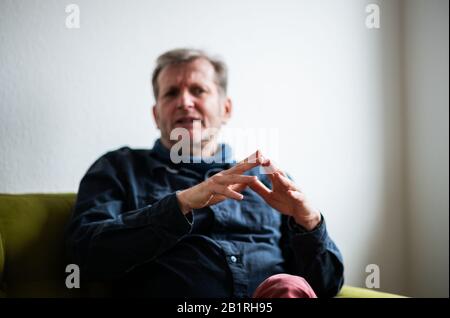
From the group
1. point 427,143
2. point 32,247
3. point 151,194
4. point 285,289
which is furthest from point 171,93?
point 427,143

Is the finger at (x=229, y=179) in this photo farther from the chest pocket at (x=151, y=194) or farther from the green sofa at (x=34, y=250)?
the green sofa at (x=34, y=250)

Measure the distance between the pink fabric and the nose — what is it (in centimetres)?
70

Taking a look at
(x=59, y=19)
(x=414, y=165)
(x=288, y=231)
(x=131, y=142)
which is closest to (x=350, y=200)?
(x=414, y=165)

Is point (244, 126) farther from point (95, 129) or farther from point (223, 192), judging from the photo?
point (223, 192)

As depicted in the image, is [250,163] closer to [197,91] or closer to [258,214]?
[258,214]

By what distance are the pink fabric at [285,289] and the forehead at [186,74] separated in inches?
30.3

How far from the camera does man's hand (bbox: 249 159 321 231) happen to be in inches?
48.0

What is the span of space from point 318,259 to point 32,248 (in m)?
0.69

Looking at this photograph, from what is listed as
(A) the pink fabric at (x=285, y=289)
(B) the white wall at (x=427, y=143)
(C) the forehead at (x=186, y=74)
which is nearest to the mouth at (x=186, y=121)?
(C) the forehead at (x=186, y=74)

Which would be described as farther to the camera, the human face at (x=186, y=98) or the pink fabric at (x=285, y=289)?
the human face at (x=186, y=98)

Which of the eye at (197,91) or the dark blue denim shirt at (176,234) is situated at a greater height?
the eye at (197,91)

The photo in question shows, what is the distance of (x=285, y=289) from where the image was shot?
2.87ft

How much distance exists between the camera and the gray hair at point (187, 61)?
61.1 inches

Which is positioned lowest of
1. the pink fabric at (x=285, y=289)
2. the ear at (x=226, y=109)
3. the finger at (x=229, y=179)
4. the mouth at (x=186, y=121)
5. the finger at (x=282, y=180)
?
the pink fabric at (x=285, y=289)
